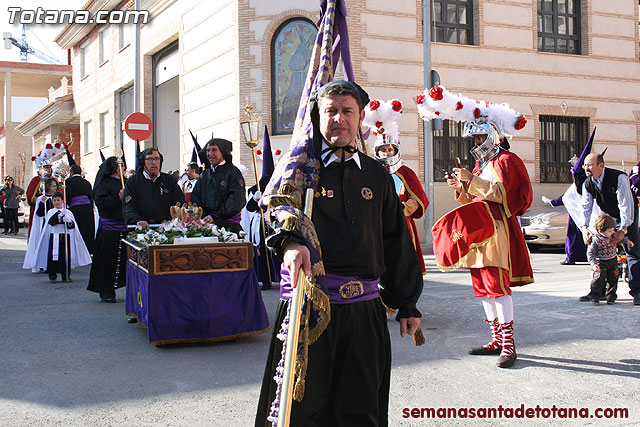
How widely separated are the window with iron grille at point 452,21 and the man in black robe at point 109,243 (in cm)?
1314

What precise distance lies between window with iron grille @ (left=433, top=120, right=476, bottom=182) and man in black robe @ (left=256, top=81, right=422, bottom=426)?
1689 centimetres

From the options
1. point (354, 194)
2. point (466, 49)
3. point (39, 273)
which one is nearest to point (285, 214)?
point (354, 194)

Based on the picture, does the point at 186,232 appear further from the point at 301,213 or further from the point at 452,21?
the point at 452,21

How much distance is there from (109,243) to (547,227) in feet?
34.7

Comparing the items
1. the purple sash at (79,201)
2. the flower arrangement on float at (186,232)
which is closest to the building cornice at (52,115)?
the purple sash at (79,201)

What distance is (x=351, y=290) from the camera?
10.1 ft

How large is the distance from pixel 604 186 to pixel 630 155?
15682mm

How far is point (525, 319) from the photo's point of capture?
7418mm

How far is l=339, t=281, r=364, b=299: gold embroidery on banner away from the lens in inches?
120

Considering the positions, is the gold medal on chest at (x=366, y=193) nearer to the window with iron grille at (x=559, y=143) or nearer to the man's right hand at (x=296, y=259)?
the man's right hand at (x=296, y=259)

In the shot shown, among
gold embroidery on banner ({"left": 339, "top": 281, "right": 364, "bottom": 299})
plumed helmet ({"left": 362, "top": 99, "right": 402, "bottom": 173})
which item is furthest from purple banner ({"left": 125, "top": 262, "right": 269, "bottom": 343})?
gold embroidery on banner ({"left": 339, "top": 281, "right": 364, "bottom": 299})

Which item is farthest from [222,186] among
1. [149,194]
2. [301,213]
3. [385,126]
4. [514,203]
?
[301,213]

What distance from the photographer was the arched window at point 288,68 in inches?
738

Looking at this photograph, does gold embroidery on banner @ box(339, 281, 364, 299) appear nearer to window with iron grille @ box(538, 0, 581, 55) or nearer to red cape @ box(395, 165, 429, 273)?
red cape @ box(395, 165, 429, 273)
